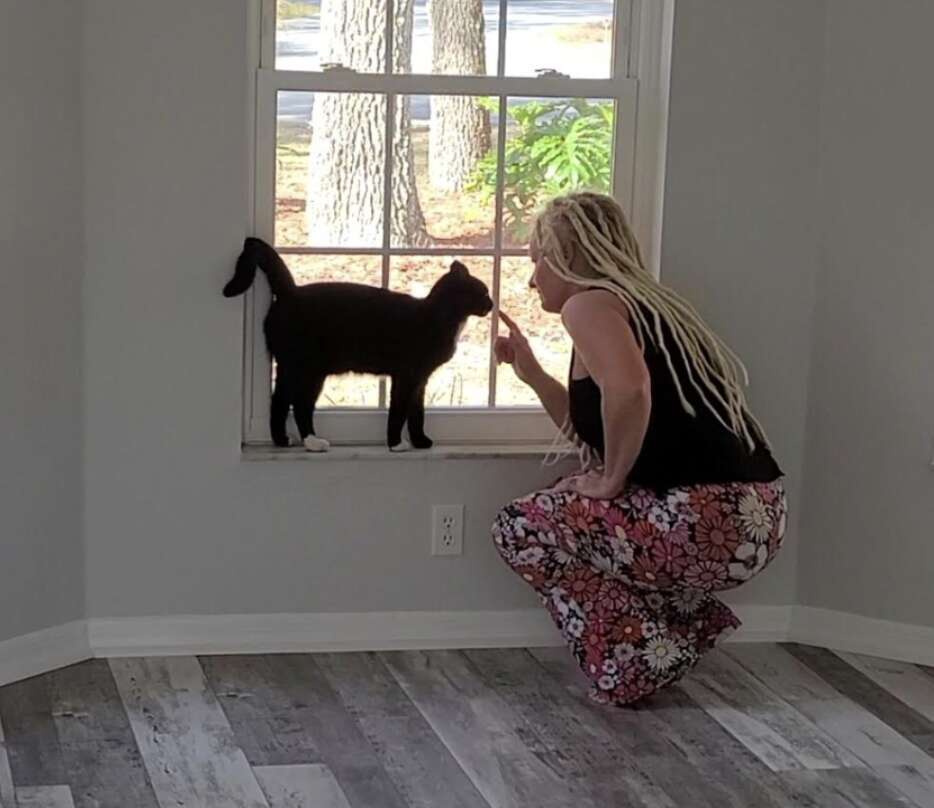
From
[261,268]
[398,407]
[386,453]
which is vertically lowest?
[386,453]

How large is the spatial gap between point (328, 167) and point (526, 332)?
0.64m

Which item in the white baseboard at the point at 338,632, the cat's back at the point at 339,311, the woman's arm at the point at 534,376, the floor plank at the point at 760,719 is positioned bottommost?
the floor plank at the point at 760,719

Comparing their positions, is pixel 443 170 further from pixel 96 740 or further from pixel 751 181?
pixel 96 740

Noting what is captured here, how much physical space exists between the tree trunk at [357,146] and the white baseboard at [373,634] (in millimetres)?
932

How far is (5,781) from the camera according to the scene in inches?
121

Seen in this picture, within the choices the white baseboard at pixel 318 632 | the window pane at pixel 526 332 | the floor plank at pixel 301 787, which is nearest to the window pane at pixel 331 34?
the window pane at pixel 526 332

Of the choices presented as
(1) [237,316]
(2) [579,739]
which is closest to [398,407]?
(1) [237,316]

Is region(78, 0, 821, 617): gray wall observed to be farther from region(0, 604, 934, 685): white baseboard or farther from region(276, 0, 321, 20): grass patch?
region(276, 0, 321, 20): grass patch

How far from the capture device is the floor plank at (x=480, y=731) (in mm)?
3105

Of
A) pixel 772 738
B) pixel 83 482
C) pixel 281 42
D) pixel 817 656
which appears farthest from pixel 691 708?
pixel 281 42

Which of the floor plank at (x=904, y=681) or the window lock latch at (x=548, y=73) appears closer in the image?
the floor plank at (x=904, y=681)

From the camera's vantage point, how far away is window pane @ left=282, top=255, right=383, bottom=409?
12.7 ft

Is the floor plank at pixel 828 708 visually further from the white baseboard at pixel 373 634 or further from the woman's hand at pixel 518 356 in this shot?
the woman's hand at pixel 518 356

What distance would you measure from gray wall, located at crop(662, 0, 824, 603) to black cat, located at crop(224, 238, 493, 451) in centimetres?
54
